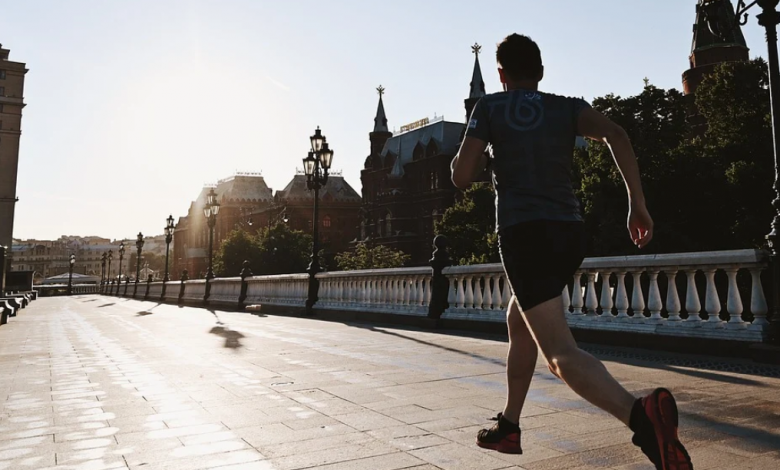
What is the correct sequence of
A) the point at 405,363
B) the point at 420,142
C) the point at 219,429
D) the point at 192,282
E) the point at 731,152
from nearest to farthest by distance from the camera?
the point at 219,429
the point at 405,363
the point at 731,152
the point at 192,282
the point at 420,142

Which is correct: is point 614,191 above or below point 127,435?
above

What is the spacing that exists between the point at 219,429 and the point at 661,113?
121 ft

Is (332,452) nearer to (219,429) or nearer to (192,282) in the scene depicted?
(219,429)

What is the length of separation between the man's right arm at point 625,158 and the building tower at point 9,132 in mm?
76948

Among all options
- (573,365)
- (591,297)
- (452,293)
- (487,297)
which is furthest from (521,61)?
(452,293)

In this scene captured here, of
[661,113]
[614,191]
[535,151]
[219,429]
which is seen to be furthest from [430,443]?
[661,113]

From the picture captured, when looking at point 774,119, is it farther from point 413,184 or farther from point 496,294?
point 413,184

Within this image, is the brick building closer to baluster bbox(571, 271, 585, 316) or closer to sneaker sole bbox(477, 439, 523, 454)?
baluster bbox(571, 271, 585, 316)

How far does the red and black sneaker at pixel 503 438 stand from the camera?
8.87 feet

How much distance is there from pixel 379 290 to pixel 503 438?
11.1 meters

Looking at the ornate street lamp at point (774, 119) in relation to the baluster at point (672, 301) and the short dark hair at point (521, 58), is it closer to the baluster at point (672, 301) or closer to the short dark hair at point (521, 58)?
the baluster at point (672, 301)

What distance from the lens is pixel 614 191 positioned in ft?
101

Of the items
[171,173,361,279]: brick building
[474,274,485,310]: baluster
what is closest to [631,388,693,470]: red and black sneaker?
[474,274,485,310]: baluster

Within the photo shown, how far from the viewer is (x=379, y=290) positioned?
13.8 metres
